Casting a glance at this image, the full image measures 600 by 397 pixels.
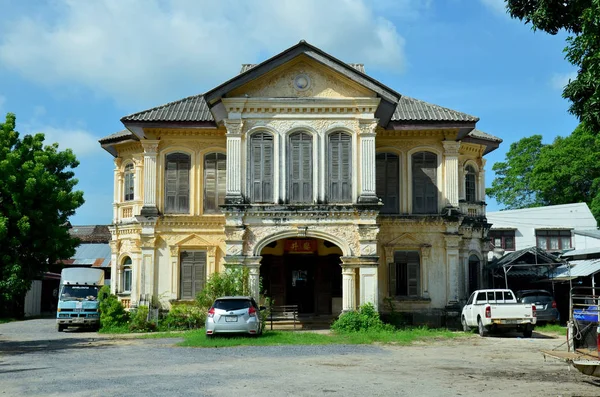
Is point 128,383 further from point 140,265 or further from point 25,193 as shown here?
point 25,193

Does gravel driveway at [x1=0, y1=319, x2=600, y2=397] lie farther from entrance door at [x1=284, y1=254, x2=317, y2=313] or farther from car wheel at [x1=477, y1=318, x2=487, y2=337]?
entrance door at [x1=284, y1=254, x2=317, y2=313]

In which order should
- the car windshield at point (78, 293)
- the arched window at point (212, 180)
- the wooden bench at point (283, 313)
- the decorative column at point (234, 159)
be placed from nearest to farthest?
the decorative column at point (234, 159)
the wooden bench at point (283, 313)
the arched window at point (212, 180)
the car windshield at point (78, 293)

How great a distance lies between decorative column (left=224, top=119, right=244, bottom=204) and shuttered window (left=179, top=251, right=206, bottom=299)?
15.2ft

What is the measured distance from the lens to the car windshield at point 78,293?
95.9ft

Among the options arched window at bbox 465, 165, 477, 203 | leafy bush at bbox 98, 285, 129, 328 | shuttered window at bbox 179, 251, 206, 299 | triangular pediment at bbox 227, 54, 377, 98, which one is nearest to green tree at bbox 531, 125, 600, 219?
arched window at bbox 465, 165, 477, 203

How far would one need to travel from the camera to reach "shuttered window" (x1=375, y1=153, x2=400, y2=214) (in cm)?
2928

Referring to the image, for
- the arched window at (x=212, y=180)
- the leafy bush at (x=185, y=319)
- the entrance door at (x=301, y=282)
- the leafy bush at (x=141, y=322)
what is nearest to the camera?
the leafy bush at (x=141, y=322)

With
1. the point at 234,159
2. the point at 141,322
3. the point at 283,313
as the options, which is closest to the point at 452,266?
the point at 283,313

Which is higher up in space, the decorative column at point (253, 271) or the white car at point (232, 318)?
the decorative column at point (253, 271)

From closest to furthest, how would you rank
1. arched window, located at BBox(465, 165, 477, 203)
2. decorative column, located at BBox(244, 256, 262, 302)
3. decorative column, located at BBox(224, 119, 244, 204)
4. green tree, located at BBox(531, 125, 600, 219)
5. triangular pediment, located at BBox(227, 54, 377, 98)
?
decorative column, located at BBox(244, 256, 262, 302), decorative column, located at BBox(224, 119, 244, 204), triangular pediment, located at BBox(227, 54, 377, 98), arched window, located at BBox(465, 165, 477, 203), green tree, located at BBox(531, 125, 600, 219)

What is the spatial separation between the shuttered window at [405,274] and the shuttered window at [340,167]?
4.68 m

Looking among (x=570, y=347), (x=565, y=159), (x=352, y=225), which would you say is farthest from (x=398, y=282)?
(x=565, y=159)

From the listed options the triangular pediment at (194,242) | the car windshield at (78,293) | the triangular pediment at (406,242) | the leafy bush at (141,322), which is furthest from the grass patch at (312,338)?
the car windshield at (78,293)

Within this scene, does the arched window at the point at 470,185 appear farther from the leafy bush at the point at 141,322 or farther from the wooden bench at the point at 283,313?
the leafy bush at the point at 141,322
